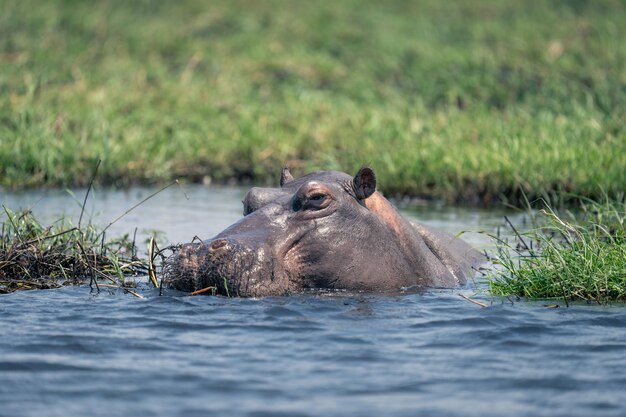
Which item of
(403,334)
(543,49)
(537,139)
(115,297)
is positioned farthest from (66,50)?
(403,334)

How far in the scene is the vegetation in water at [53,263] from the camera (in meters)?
7.73

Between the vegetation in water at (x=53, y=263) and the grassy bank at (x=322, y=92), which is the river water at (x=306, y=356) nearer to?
the vegetation in water at (x=53, y=263)

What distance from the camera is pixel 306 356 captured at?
19.2 ft

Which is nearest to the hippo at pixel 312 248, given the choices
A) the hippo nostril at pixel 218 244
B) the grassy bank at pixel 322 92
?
the hippo nostril at pixel 218 244

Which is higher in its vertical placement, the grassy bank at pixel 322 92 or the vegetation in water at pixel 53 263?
the grassy bank at pixel 322 92

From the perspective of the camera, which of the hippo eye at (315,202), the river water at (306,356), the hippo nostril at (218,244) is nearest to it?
the river water at (306,356)

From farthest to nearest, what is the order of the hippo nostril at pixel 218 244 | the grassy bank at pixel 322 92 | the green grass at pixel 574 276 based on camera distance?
the grassy bank at pixel 322 92 < the green grass at pixel 574 276 < the hippo nostril at pixel 218 244

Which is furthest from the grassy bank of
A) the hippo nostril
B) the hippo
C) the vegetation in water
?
the hippo nostril

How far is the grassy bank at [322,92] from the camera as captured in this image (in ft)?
45.9

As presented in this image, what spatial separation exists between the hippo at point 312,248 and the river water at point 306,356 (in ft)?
0.43

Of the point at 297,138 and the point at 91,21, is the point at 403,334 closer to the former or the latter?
the point at 297,138

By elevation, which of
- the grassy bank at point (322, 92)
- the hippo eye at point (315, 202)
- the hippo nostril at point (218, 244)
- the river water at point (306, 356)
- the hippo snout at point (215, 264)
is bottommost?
the river water at point (306, 356)

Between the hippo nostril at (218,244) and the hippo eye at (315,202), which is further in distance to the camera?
the hippo eye at (315,202)

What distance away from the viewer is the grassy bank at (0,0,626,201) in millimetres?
13977
